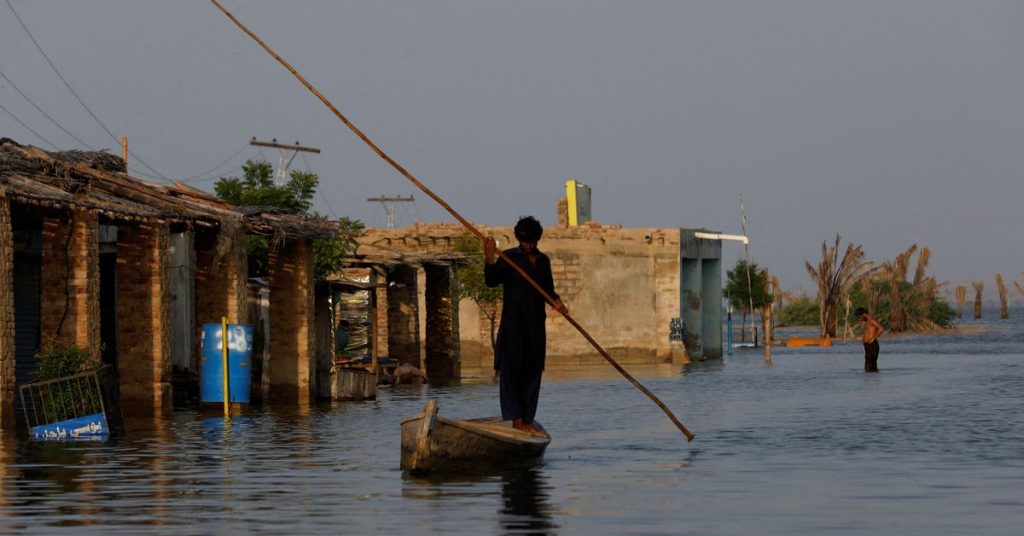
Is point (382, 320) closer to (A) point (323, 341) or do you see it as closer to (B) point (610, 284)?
(A) point (323, 341)

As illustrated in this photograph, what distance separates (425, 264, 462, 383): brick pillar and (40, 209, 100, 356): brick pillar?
1937 cm

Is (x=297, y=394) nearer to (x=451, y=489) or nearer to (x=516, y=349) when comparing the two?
(x=516, y=349)

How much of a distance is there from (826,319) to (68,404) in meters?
53.9

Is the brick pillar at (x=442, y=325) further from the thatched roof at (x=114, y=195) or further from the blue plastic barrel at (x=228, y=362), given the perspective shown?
the blue plastic barrel at (x=228, y=362)

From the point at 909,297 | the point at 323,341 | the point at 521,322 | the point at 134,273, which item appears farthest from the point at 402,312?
the point at 909,297

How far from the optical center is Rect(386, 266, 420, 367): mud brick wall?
124 feet

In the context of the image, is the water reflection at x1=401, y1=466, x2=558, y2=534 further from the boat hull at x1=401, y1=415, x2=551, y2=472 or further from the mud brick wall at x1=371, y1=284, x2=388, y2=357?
the mud brick wall at x1=371, y1=284, x2=388, y2=357

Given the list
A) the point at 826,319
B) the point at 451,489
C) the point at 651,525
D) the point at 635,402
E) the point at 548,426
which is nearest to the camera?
the point at 651,525

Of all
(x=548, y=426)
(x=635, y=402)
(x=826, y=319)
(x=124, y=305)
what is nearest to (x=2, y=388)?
(x=124, y=305)

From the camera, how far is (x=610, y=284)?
4853 cm

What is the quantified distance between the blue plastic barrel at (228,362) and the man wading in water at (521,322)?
375 inches

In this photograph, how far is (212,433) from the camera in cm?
1853

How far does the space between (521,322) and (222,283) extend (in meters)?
11.1

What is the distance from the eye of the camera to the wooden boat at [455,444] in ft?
42.0
